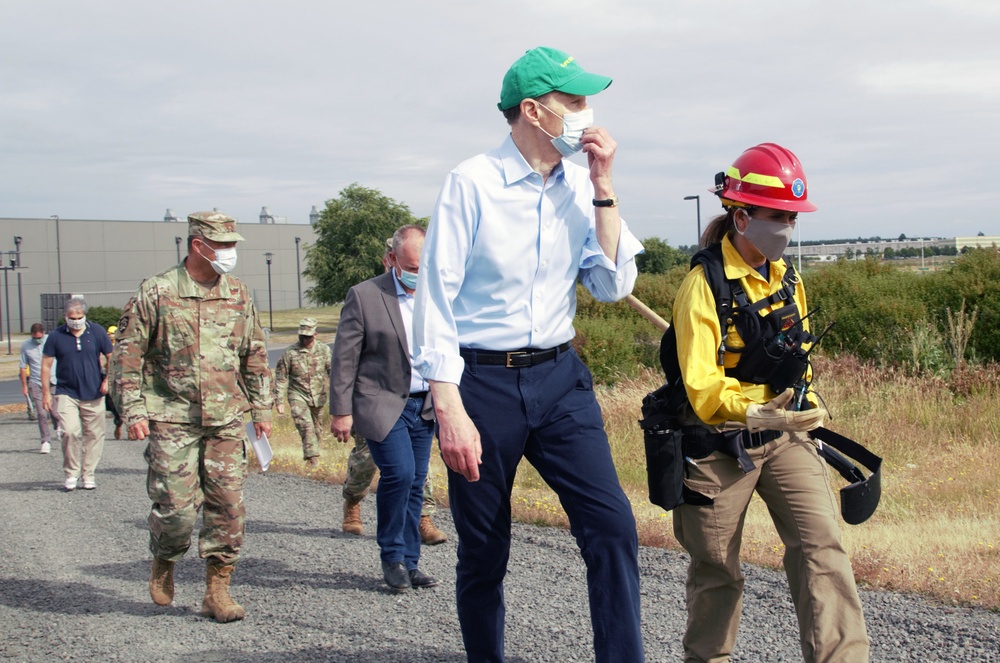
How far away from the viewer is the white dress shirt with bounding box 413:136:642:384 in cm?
320

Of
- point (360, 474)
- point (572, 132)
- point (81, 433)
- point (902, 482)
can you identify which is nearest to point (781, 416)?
point (572, 132)

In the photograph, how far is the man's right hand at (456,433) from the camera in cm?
305

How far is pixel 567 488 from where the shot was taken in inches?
130

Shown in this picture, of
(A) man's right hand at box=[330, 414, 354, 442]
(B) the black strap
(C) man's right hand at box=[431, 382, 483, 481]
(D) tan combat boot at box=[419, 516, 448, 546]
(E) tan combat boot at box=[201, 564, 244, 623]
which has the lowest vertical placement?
(D) tan combat boot at box=[419, 516, 448, 546]

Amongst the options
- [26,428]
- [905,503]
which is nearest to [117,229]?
[26,428]

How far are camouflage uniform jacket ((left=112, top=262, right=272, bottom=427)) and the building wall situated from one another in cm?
6157

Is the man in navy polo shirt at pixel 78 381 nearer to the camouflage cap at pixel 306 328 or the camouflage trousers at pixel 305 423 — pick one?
the camouflage trousers at pixel 305 423

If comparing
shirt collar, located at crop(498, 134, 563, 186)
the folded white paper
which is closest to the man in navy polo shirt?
the folded white paper

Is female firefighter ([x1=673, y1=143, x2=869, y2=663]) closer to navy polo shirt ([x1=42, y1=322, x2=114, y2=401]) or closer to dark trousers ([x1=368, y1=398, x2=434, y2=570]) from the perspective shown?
dark trousers ([x1=368, y1=398, x2=434, y2=570])

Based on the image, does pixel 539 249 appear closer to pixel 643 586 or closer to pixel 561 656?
pixel 561 656

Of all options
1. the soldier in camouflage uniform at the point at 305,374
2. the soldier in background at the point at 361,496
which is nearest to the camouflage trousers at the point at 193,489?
the soldier in background at the point at 361,496

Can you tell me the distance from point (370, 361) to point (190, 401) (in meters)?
1.14

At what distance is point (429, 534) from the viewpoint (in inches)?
A: 275

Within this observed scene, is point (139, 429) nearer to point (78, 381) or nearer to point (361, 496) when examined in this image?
point (361, 496)
